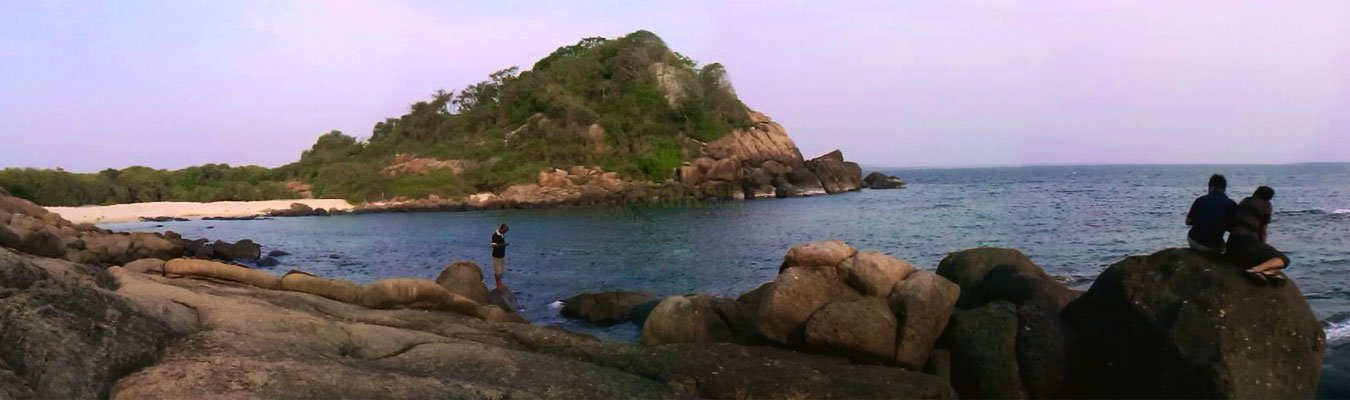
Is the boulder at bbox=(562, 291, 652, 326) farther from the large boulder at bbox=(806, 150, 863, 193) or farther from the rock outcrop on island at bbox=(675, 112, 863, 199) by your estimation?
the large boulder at bbox=(806, 150, 863, 193)

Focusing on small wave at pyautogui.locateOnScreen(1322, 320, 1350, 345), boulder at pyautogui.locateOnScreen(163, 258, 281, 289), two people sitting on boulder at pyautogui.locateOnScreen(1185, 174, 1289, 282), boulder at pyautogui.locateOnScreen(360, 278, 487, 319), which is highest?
two people sitting on boulder at pyautogui.locateOnScreen(1185, 174, 1289, 282)

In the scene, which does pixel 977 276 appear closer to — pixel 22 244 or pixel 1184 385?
pixel 1184 385

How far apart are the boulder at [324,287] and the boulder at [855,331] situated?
824cm

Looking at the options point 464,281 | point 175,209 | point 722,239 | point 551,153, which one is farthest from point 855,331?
point 551,153

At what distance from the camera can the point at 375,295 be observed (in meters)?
14.4

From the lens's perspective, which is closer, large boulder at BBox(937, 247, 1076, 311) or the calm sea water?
large boulder at BBox(937, 247, 1076, 311)

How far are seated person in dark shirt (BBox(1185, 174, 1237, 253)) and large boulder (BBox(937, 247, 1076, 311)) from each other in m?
2.28

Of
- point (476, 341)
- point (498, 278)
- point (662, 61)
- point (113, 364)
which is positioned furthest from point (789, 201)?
point (113, 364)

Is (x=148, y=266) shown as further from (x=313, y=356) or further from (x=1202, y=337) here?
(x=1202, y=337)

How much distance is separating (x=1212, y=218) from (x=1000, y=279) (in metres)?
4.07

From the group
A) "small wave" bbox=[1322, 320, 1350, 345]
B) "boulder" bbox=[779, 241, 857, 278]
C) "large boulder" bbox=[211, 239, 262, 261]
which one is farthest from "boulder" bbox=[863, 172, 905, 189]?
"boulder" bbox=[779, 241, 857, 278]

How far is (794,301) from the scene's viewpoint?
12766 millimetres

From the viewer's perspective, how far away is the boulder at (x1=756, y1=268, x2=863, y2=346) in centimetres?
1263

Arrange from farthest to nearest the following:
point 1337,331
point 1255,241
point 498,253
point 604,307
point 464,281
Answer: point 498,253 < point 604,307 < point 464,281 < point 1337,331 < point 1255,241
